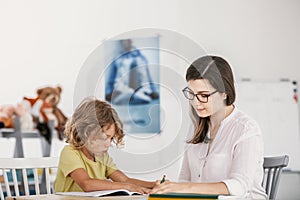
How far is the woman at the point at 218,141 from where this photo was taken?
1532mm

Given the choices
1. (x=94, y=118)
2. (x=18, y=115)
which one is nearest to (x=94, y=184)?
(x=94, y=118)

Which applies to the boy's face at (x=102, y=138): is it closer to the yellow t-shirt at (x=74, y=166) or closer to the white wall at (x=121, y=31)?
the yellow t-shirt at (x=74, y=166)

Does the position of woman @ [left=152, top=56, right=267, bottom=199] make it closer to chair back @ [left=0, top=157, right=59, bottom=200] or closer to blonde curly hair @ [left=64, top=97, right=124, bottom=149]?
blonde curly hair @ [left=64, top=97, right=124, bottom=149]

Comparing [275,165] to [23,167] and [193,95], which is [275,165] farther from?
[23,167]

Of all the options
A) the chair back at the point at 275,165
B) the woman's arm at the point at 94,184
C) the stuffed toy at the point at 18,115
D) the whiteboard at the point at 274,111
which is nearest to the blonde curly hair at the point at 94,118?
the woman's arm at the point at 94,184

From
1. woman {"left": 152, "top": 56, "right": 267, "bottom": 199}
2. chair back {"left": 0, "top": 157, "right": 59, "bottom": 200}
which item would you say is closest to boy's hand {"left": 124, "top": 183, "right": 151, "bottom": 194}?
woman {"left": 152, "top": 56, "right": 267, "bottom": 199}

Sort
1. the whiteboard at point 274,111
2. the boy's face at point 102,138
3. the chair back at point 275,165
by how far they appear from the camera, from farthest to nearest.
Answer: the whiteboard at point 274,111
the chair back at point 275,165
the boy's face at point 102,138

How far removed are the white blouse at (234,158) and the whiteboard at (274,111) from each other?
2266mm

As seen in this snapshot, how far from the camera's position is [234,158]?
A: 5.38 feet

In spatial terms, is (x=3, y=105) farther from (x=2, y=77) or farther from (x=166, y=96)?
(x=166, y=96)

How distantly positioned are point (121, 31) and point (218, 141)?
2.44m

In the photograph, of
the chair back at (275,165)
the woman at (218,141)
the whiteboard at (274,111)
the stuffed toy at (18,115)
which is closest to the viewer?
the woman at (218,141)

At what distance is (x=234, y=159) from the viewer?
64.4 inches

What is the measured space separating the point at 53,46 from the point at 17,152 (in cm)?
→ 116
